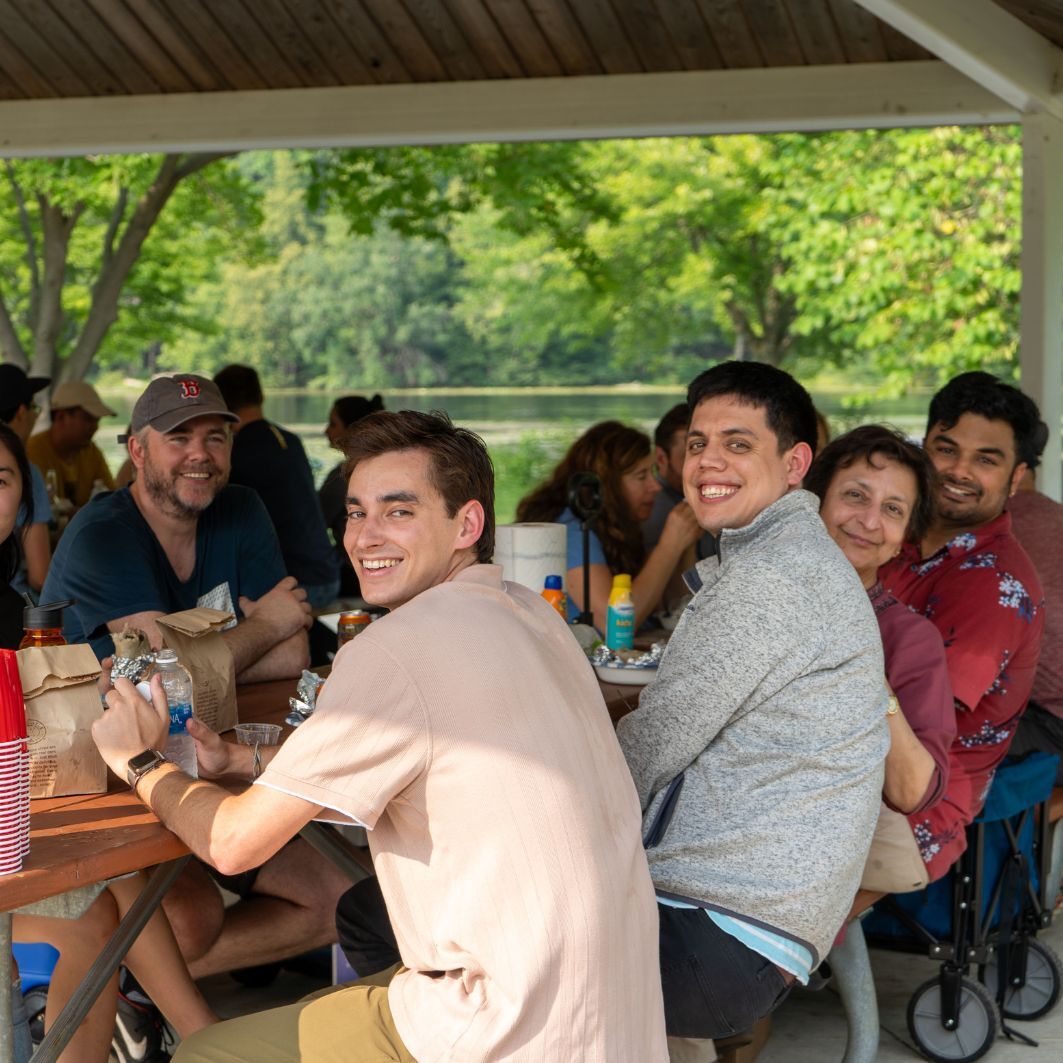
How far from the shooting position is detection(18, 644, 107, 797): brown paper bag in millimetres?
2094

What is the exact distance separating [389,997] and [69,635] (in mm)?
1543

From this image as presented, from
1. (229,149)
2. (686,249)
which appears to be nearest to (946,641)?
(229,149)

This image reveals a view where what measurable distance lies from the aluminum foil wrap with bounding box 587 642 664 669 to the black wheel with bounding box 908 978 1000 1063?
1017mm

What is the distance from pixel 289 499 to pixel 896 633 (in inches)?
130

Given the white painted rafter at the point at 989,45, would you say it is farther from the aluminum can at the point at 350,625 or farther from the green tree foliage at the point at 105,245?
the green tree foliage at the point at 105,245

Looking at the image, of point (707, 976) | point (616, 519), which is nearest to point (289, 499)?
point (616, 519)

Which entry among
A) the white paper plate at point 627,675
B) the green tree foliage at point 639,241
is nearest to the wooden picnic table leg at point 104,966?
the white paper plate at point 627,675

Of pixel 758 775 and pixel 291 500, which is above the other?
pixel 291 500

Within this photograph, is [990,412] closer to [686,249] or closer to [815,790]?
[815,790]

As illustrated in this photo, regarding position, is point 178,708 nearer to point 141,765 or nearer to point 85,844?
point 141,765

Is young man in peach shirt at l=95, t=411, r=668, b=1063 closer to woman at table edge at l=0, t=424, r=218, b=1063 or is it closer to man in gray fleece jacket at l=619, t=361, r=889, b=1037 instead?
man in gray fleece jacket at l=619, t=361, r=889, b=1037

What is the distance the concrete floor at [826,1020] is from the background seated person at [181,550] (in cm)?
96

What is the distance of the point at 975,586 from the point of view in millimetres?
3207

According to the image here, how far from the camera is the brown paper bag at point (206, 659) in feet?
8.19
